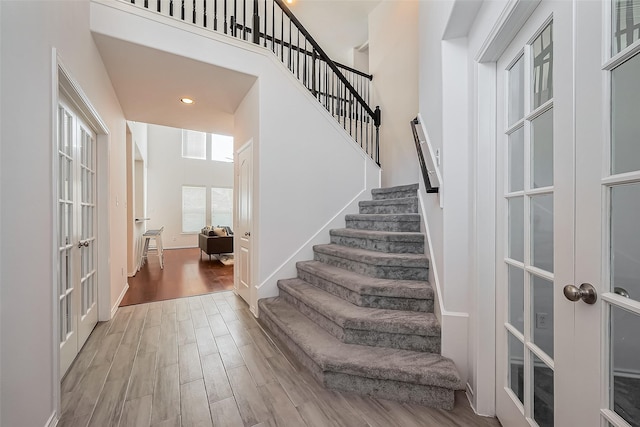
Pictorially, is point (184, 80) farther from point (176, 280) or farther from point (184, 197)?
point (184, 197)

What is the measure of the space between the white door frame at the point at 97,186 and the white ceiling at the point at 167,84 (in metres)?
0.61

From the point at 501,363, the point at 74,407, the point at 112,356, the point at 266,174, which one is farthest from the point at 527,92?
the point at 112,356

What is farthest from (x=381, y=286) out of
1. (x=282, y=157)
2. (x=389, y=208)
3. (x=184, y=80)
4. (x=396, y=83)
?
(x=396, y=83)

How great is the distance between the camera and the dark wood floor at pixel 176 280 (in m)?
3.57

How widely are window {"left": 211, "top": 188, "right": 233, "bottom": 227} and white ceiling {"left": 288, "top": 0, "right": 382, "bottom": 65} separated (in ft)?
19.6

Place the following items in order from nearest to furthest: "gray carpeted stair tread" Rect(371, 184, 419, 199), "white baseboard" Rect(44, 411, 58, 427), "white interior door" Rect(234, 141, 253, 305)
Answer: "white baseboard" Rect(44, 411, 58, 427)
"gray carpeted stair tread" Rect(371, 184, 419, 199)
"white interior door" Rect(234, 141, 253, 305)

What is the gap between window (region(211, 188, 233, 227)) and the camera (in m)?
9.30

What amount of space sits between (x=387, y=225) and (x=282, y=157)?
1.38m

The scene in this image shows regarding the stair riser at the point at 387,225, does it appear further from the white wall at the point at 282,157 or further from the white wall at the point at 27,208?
the white wall at the point at 27,208

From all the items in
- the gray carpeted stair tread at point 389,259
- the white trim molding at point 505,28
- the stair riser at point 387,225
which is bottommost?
the gray carpeted stair tread at point 389,259

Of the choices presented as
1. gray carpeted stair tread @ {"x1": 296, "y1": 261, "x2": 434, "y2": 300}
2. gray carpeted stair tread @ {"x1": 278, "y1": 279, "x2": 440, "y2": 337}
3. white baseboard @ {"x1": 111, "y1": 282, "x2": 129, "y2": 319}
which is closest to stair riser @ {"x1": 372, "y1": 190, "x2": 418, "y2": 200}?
gray carpeted stair tread @ {"x1": 296, "y1": 261, "x2": 434, "y2": 300}

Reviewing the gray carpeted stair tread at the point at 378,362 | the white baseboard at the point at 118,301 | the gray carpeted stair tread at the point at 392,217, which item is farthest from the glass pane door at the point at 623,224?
the white baseboard at the point at 118,301

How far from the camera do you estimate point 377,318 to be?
1.79m

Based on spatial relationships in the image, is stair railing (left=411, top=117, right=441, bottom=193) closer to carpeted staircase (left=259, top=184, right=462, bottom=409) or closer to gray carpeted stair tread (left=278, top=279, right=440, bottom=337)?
carpeted staircase (left=259, top=184, right=462, bottom=409)
